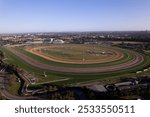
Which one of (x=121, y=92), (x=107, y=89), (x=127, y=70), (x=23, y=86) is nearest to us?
(x=121, y=92)

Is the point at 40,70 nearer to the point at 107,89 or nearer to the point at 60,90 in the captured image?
the point at 60,90

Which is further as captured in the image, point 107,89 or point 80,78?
point 80,78

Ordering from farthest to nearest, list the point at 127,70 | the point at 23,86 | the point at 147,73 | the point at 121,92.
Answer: the point at 127,70 < the point at 147,73 < the point at 23,86 < the point at 121,92

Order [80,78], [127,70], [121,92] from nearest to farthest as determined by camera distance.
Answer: [121,92], [80,78], [127,70]

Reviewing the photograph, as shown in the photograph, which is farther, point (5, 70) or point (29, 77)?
point (5, 70)

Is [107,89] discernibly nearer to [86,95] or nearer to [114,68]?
[86,95]

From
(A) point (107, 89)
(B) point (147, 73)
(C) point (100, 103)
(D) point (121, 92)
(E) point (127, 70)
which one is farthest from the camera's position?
(E) point (127, 70)

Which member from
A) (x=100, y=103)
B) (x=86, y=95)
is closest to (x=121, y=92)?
(x=86, y=95)

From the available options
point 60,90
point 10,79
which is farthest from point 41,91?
point 10,79

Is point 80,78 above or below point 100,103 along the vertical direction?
below
